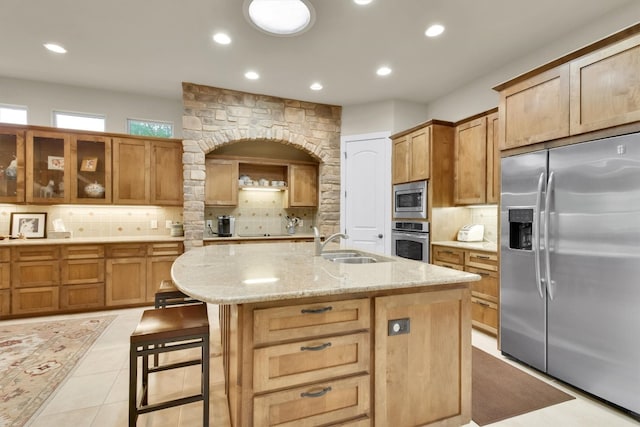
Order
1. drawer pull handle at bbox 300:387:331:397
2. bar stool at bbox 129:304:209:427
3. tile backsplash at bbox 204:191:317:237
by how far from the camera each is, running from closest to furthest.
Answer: drawer pull handle at bbox 300:387:331:397
bar stool at bbox 129:304:209:427
tile backsplash at bbox 204:191:317:237

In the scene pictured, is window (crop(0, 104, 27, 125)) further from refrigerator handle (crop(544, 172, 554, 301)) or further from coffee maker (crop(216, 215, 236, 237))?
refrigerator handle (crop(544, 172, 554, 301))

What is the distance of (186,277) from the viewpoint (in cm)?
159

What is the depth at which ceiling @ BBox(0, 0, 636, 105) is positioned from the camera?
270cm

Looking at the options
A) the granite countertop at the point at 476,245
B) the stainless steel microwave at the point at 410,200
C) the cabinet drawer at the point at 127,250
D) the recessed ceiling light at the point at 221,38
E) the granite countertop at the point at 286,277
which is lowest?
the cabinet drawer at the point at 127,250

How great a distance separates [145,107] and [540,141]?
5072mm

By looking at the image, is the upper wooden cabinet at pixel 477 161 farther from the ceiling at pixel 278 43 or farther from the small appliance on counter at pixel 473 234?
the ceiling at pixel 278 43

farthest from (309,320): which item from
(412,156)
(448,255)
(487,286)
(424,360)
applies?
(412,156)

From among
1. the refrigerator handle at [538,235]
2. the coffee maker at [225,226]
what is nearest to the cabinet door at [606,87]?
the refrigerator handle at [538,235]

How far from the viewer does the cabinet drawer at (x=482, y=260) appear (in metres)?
3.08

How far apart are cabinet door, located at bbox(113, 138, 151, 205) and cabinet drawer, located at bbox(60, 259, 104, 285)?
868 millimetres

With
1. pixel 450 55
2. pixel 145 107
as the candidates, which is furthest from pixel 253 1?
pixel 145 107

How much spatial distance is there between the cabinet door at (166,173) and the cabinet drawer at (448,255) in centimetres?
360

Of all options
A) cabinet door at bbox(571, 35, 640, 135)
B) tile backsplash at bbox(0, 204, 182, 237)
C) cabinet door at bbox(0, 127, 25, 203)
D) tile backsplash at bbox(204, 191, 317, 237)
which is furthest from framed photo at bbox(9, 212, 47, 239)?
cabinet door at bbox(571, 35, 640, 135)

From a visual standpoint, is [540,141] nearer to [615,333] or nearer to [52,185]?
[615,333]
